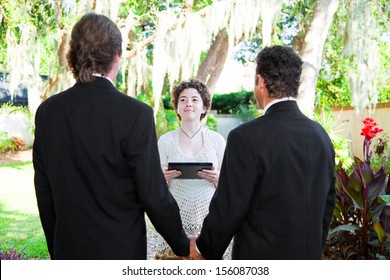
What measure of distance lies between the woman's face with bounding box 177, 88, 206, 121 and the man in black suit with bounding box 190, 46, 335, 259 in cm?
75

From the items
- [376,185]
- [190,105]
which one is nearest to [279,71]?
[190,105]

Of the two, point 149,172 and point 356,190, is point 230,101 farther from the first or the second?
point 149,172

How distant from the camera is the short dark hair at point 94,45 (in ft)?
4.82

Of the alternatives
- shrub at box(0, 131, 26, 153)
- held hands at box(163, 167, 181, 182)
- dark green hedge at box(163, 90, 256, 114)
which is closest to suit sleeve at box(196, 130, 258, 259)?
held hands at box(163, 167, 181, 182)

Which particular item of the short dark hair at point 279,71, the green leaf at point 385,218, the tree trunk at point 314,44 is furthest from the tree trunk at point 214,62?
the short dark hair at point 279,71

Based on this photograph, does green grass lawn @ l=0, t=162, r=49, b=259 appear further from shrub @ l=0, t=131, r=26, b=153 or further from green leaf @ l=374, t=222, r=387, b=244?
green leaf @ l=374, t=222, r=387, b=244

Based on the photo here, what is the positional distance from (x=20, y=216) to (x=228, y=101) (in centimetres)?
810

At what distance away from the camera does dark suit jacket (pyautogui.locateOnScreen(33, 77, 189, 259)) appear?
4.69 feet

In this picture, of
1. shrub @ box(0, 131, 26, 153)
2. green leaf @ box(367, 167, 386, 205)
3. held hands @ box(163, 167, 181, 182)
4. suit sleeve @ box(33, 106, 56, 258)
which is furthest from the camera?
shrub @ box(0, 131, 26, 153)

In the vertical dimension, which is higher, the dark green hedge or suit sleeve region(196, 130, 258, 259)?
suit sleeve region(196, 130, 258, 259)

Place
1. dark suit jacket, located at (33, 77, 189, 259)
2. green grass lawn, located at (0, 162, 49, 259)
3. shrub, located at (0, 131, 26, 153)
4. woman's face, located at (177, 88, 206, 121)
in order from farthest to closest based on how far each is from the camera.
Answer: shrub, located at (0, 131, 26, 153)
green grass lawn, located at (0, 162, 49, 259)
woman's face, located at (177, 88, 206, 121)
dark suit jacket, located at (33, 77, 189, 259)
